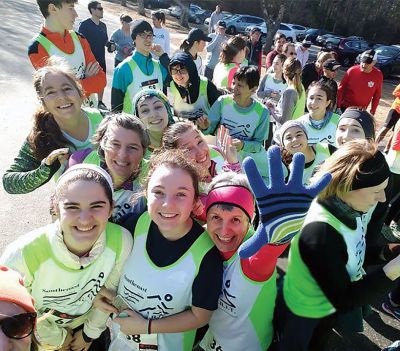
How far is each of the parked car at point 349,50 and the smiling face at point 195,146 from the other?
20.5 metres

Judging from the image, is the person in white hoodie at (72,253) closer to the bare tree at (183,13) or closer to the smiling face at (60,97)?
the smiling face at (60,97)

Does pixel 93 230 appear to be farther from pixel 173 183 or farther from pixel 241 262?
pixel 241 262

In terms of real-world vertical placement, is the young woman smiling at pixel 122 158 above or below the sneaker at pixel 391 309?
above

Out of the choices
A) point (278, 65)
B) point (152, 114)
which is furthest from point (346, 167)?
point (278, 65)

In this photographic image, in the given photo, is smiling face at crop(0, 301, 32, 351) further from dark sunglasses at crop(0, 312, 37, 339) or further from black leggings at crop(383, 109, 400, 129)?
black leggings at crop(383, 109, 400, 129)

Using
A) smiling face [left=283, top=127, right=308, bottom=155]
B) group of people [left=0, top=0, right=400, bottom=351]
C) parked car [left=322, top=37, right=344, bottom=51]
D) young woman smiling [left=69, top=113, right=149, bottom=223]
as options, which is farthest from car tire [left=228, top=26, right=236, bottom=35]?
group of people [left=0, top=0, right=400, bottom=351]

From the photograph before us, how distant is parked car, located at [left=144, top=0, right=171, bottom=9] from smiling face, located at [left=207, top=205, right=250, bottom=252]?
34.6 meters

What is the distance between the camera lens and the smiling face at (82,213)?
5.58 ft

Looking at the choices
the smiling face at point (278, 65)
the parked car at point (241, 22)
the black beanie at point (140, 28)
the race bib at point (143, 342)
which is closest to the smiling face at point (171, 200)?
the race bib at point (143, 342)

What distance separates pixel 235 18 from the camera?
26812 millimetres

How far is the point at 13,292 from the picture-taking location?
50.0 inches

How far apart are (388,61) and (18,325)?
66.7 ft

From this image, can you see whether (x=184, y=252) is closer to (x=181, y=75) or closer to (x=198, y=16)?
(x=181, y=75)

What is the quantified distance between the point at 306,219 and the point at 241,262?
0.38 meters
